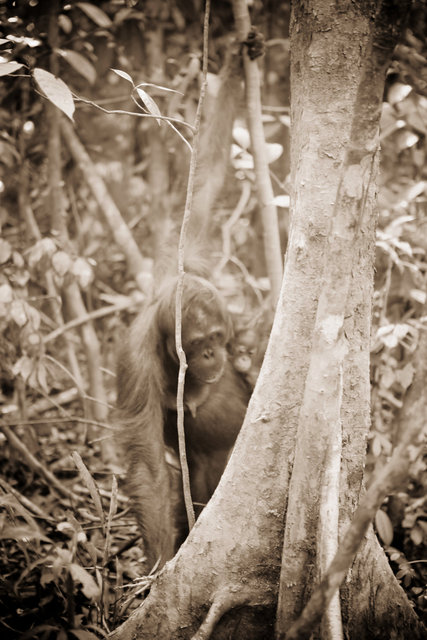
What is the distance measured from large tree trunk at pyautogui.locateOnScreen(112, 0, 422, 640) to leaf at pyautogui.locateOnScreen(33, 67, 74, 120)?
76 centimetres

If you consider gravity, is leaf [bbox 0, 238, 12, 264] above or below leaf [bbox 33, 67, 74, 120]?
below

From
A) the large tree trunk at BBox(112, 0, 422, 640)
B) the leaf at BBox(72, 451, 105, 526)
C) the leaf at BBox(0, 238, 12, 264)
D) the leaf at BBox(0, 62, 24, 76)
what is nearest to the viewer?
the leaf at BBox(0, 62, 24, 76)

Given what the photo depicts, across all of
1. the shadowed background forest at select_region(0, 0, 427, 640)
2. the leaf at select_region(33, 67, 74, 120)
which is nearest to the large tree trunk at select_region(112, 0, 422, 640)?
the shadowed background forest at select_region(0, 0, 427, 640)

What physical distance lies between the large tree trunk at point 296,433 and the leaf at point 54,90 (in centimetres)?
76

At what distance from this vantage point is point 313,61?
165 cm

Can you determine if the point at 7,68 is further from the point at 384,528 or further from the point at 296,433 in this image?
the point at 384,528

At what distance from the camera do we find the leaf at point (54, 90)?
137 centimetres

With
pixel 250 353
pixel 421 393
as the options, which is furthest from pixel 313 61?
pixel 250 353

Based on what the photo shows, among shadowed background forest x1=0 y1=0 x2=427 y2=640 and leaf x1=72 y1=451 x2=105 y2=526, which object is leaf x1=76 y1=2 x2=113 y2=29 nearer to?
shadowed background forest x1=0 y1=0 x2=427 y2=640

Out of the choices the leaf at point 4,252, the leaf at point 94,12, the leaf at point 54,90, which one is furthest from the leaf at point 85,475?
the leaf at point 94,12

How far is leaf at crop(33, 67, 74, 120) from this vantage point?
4.48 feet

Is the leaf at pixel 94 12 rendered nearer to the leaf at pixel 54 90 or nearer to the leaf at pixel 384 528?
the leaf at pixel 54 90

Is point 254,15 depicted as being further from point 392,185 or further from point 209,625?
point 209,625

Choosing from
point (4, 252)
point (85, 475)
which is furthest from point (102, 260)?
point (85, 475)
